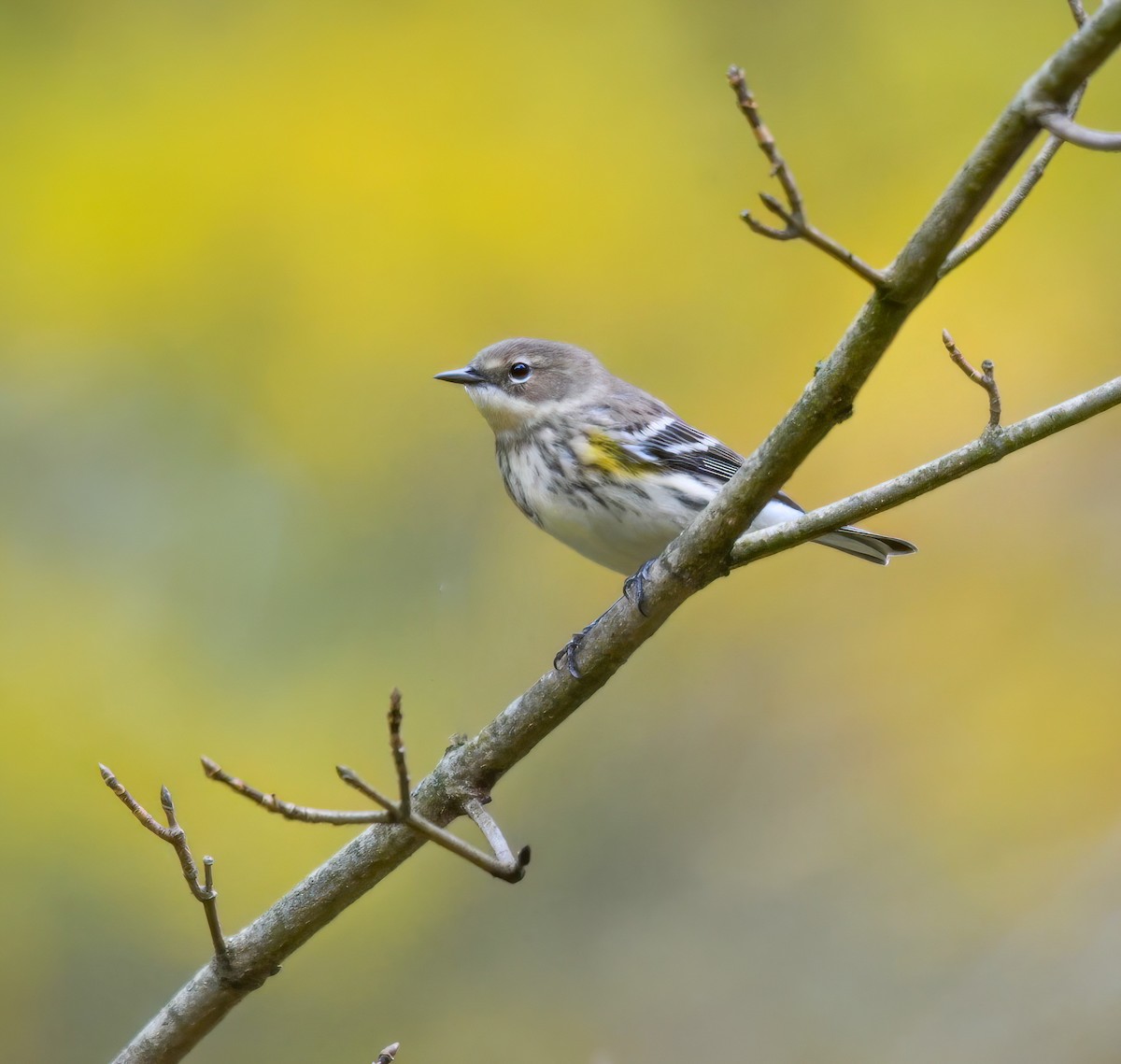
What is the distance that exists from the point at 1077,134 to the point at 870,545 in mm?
→ 3002

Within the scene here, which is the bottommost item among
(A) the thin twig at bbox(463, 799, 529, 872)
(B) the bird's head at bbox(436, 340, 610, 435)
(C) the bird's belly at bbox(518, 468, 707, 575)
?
(A) the thin twig at bbox(463, 799, 529, 872)

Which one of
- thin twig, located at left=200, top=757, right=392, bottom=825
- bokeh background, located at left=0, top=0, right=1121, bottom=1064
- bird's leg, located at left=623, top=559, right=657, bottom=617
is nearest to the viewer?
thin twig, located at left=200, top=757, right=392, bottom=825

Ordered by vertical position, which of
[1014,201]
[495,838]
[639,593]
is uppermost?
[1014,201]

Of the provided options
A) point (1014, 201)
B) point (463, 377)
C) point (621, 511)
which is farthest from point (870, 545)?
point (1014, 201)

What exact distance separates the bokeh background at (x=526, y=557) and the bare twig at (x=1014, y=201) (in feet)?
14.7

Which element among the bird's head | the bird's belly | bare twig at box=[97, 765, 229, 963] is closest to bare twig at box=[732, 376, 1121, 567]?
bare twig at box=[97, 765, 229, 963]

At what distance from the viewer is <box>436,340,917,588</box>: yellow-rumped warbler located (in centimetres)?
503

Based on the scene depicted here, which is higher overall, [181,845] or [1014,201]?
[1014,201]

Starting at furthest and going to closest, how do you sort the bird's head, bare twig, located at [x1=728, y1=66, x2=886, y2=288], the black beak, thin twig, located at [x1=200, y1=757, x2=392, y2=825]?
the black beak
the bird's head
thin twig, located at [x1=200, y1=757, x2=392, y2=825]
bare twig, located at [x1=728, y1=66, x2=886, y2=288]

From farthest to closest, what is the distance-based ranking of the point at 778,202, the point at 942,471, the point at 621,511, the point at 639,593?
the point at 621,511 → the point at 639,593 → the point at 942,471 → the point at 778,202

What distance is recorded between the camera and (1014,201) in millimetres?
3082

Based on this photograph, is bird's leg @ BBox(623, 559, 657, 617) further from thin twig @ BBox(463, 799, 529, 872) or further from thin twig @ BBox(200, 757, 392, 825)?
thin twig @ BBox(200, 757, 392, 825)

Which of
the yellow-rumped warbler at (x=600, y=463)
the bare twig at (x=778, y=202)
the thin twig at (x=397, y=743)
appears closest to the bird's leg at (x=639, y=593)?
the thin twig at (x=397, y=743)

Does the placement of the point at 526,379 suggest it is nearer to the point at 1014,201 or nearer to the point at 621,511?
the point at 621,511
